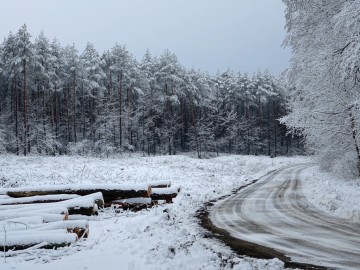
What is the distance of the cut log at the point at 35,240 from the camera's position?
6642 mm

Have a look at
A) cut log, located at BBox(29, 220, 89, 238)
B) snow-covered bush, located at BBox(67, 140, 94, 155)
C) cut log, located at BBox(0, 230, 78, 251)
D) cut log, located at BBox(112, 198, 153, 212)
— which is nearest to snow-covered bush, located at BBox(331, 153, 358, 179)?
cut log, located at BBox(112, 198, 153, 212)

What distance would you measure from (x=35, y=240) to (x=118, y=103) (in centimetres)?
4457

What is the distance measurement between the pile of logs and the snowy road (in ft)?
10.2

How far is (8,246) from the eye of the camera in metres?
6.66

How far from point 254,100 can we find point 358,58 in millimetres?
64680

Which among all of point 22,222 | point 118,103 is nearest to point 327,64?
→ point 22,222

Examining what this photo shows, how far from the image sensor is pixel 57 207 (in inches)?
340

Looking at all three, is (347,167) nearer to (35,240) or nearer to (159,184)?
(159,184)

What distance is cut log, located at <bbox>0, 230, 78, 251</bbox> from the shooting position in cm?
664

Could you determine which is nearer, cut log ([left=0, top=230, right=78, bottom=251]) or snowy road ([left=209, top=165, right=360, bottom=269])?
snowy road ([left=209, top=165, right=360, bottom=269])

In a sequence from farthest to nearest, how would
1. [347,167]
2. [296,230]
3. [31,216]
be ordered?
1. [347,167]
2. [31,216]
3. [296,230]

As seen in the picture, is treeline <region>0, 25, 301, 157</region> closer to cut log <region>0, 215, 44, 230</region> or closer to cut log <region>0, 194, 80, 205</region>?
cut log <region>0, 194, 80, 205</region>

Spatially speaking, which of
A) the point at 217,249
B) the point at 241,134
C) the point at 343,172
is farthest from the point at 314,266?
the point at 241,134

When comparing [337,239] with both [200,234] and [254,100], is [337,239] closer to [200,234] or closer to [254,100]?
[200,234]
